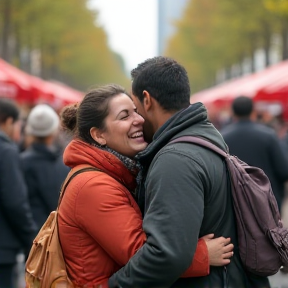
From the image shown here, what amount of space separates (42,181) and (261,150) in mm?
2085

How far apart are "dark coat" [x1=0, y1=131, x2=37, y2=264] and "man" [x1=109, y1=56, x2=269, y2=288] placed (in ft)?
7.06

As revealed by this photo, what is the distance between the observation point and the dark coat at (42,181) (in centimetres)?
574

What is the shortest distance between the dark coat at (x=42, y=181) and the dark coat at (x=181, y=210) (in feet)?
9.96

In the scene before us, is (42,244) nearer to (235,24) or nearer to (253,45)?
(235,24)

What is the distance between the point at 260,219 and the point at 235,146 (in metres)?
4.16

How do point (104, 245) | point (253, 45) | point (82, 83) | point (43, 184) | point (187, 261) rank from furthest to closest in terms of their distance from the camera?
point (82, 83)
point (253, 45)
point (43, 184)
point (104, 245)
point (187, 261)

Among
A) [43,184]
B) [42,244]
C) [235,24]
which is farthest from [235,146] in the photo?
[235,24]

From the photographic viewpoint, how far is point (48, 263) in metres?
2.84

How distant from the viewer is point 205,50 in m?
51.9

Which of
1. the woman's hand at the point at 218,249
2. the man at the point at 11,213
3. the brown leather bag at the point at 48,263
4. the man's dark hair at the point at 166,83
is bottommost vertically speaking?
the man at the point at 11,213

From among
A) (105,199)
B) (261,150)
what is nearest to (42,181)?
(261,150)

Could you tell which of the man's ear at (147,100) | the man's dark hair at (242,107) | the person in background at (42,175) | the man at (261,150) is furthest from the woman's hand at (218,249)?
the man's dark hair at (242,107)

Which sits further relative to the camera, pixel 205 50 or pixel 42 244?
pixel 205 50

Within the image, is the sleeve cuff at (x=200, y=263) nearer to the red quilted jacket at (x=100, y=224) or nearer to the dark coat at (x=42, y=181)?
the red quilted jacket at (x=100, y=224)
